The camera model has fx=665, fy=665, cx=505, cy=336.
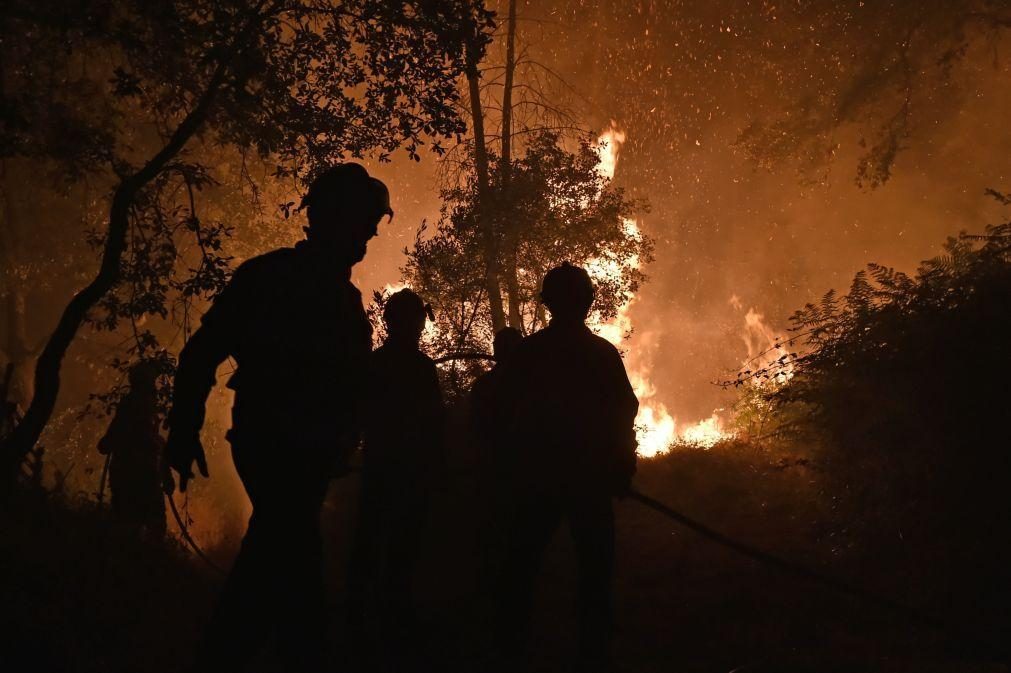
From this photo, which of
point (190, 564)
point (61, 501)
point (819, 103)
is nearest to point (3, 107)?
point (61, 501)

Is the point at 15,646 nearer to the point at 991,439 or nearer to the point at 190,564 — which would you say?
the point at 190,564

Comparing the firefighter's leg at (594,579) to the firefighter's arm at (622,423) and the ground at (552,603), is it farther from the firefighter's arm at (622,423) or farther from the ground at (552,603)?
the ground at (552,603)

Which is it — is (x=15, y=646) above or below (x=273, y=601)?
below

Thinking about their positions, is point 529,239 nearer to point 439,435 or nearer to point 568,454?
point 439,435

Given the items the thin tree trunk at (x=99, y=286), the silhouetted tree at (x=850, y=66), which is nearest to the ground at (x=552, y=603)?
the thin tree trunk at (x=99, y=286)

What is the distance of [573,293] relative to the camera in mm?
3713

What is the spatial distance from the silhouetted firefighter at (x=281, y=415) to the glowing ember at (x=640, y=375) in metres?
10.2

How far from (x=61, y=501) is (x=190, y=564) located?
4.82 ft

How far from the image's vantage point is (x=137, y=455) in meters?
8.40

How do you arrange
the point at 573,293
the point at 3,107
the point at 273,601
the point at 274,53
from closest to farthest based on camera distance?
the point at 273,601, the point at 573,293, the point at 3,107, the point at 274,53

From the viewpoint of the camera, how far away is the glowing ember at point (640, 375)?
1499cm

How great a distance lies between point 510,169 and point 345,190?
1185 centimetres

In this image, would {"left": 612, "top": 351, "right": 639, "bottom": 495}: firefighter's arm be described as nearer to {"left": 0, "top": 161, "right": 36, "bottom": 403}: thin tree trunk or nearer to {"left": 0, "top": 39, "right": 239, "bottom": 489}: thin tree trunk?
{"left": 0, "top": 39, "right": 239, "bottom": 489}: thin tree trunk

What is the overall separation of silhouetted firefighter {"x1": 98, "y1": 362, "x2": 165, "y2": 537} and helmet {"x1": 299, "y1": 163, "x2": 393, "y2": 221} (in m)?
6.01
